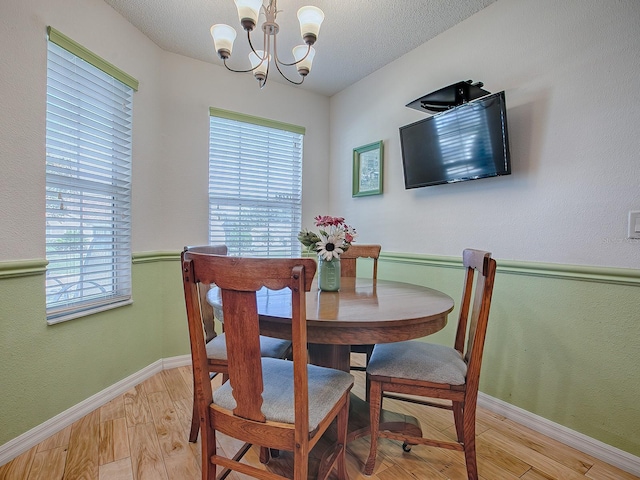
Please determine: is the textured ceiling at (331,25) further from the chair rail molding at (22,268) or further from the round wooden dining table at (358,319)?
the round wooden dining table at (358,319)

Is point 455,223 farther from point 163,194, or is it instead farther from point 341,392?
point 163,194

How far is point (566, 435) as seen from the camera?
1629 mm

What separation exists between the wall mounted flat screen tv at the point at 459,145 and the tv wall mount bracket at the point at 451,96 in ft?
0.34

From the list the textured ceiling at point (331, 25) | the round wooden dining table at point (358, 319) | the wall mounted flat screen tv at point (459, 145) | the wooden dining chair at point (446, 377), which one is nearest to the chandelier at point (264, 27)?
the textured ceiling at point (331, 25)

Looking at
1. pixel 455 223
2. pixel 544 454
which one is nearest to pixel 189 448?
pixel 544 454

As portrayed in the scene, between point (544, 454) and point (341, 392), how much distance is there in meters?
1.22

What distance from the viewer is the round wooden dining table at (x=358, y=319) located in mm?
1108

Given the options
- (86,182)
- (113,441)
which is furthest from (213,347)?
(86,182)

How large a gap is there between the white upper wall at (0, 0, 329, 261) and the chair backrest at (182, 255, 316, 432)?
1.23m

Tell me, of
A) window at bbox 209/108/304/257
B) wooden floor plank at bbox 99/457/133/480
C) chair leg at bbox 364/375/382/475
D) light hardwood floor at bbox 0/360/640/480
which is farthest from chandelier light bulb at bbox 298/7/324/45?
wooden floor plank at bbox 99/457/133/480

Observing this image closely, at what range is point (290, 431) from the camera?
97 centimetres

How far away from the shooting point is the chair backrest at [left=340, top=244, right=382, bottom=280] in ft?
7.04

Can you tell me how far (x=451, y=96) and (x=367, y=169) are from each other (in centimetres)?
101

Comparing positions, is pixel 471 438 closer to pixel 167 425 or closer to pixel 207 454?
pixel 207 454
